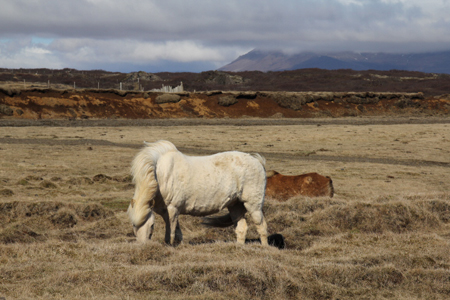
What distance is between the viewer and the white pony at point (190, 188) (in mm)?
7598

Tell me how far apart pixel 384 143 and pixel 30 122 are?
1074 inches

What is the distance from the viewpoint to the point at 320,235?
33.3 ft

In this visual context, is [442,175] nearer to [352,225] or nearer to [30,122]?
[352,225]

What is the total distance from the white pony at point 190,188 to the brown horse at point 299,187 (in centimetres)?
425

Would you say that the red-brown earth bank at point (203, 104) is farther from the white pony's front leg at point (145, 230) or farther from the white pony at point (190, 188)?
the white pony's front leg at point (145, 230)

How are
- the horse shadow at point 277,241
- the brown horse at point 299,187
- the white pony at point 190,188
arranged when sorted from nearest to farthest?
the white pony at point 190,188 < the horse shadow at point 277,241 < the brown horse at point 299,187

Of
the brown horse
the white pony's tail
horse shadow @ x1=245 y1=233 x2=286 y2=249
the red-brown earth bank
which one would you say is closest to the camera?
the white pony's tail

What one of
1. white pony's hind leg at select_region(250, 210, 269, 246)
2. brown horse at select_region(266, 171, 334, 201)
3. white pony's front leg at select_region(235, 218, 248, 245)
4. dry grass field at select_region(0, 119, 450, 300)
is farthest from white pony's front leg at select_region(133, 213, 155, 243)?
brown horse at select_region(266, 171, 334, 201)

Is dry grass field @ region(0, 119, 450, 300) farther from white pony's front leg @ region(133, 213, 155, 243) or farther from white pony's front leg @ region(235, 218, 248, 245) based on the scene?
white pony's front leg @ region(235, 218, 248, 245)

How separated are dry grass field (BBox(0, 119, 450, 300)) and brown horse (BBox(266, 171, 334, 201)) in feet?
1.88

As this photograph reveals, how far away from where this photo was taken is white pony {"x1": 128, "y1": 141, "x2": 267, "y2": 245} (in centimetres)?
760

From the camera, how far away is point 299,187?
13.5 meters

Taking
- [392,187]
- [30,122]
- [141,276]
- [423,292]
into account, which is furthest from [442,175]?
[30,122]

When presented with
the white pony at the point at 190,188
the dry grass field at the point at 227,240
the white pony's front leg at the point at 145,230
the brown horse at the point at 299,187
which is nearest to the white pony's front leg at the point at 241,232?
the white pony at the point at 190,188
